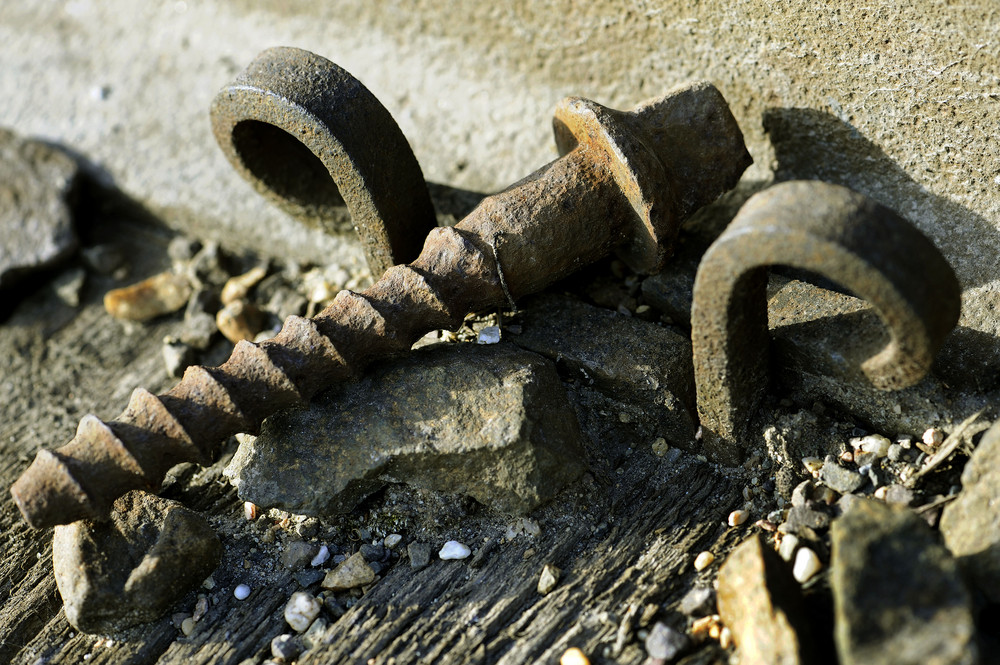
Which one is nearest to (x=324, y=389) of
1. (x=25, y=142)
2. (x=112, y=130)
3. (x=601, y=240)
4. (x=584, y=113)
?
(x=601, y=240)

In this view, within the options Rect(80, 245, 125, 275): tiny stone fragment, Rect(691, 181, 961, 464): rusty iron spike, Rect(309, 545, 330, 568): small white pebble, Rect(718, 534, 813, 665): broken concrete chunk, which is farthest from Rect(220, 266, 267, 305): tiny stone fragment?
Rect(718, 534, 813, 665): broken concrete chunk

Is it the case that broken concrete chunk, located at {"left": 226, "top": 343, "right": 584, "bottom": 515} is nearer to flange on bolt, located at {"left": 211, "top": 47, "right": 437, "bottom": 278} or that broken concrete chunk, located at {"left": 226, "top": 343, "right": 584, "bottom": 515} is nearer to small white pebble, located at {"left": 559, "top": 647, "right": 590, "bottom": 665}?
small white pebble, located at {"left": 559, "top": 647, "right": 590, "bottom": 665}

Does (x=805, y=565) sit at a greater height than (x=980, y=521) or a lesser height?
lesser

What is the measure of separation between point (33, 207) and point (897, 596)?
3876 mm

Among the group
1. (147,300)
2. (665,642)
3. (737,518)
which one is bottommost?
(665,642)

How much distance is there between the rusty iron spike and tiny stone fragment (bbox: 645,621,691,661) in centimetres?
74

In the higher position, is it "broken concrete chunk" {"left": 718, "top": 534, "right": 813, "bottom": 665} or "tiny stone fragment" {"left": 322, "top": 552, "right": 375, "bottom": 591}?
"broken concrete chunk" {"left": 718, "top": 534, "right": 813, "bottom": 665}

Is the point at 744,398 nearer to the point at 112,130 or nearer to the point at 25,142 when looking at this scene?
the point at 112,130

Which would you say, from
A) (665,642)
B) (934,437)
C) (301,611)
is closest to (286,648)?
(301,611)

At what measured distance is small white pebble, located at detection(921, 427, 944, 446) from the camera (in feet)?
7.97

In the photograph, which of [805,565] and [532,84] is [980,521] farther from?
[532,84]

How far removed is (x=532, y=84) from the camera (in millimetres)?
3514

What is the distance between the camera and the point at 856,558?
1.86 metres

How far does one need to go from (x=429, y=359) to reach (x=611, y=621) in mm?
952
